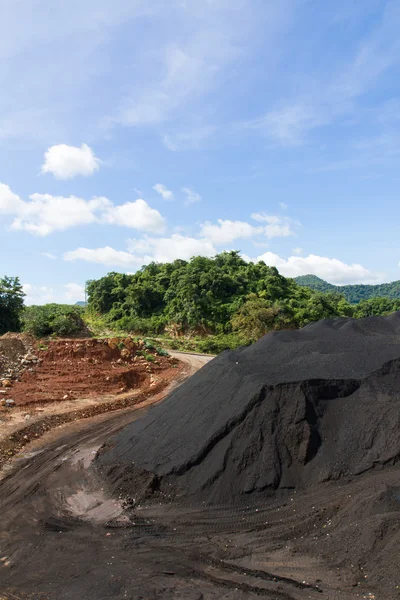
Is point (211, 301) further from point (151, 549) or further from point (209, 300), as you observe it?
point (151, 549)

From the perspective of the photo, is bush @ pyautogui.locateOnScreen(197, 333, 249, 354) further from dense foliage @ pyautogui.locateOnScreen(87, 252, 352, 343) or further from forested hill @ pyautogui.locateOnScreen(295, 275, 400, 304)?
forested hill @ pyautogui.locateOnScreen(295, 275, 400, 304)

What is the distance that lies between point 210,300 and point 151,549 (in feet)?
98.8

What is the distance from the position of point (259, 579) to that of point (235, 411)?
3.92m

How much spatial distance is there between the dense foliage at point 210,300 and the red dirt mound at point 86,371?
1013 centimetres

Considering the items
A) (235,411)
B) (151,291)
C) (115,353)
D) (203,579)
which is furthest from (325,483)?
(151,291)

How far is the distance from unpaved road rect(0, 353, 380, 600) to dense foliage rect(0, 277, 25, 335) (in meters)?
19.4

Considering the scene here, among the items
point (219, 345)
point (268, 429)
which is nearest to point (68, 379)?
point (268, 429)

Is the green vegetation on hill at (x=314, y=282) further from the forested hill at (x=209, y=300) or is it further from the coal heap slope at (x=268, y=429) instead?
the coal heap slope at (x=268, y=429)

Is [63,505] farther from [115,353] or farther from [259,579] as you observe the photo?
[115,353]

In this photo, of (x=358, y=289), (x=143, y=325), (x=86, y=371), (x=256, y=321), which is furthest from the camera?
(x=358, y=289)

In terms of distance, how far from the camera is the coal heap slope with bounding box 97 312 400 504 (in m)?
8.80

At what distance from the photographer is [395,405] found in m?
9.57

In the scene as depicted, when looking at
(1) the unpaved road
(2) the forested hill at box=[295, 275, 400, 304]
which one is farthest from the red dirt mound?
(2) the forested hill at box=[295, 275, 400, 304]

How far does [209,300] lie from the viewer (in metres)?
37.2
